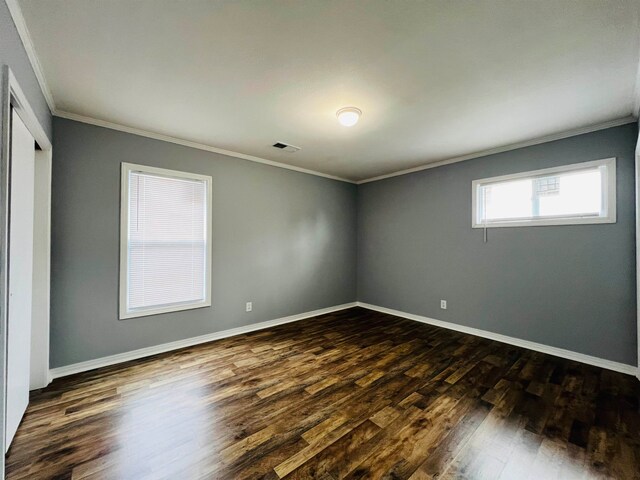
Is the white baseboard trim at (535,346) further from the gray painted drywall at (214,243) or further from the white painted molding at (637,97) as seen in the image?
the white painted molding at (637,97)

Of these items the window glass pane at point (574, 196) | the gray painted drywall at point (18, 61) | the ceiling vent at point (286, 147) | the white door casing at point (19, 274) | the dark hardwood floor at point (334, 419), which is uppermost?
the ceiling vent at point (286, 147)

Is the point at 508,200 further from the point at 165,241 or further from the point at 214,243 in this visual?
the point at 165,241

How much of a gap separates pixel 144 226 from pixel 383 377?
308 cm

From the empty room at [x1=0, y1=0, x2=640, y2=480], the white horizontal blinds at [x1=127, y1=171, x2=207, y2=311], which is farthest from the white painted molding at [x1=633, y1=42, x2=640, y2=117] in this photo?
the white horizontal blinds at [x1=127, y1=171, x2=207, y2=311]

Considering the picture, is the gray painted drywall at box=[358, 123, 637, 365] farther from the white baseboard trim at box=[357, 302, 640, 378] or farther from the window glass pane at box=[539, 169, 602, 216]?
the window glass pane at box=[539, 169, 602, 216]

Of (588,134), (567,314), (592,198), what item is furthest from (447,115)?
(567,314)

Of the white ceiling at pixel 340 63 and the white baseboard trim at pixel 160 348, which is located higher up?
the white ceiling at pixel 340 63

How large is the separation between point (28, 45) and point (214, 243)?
90.8 inches

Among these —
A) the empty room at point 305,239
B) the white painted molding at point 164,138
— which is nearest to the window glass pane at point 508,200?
the empty room at point 305,239

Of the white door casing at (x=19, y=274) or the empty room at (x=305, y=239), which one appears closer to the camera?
the empty room at (x=305, y=239)

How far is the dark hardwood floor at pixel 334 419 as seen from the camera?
1518 millimetres

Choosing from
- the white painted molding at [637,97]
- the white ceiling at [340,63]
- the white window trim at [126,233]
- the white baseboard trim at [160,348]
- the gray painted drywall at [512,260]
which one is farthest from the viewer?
the white window trim at [126,233]

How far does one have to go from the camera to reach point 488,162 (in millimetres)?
3607

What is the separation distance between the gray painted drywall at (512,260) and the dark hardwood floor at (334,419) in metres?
0.45
